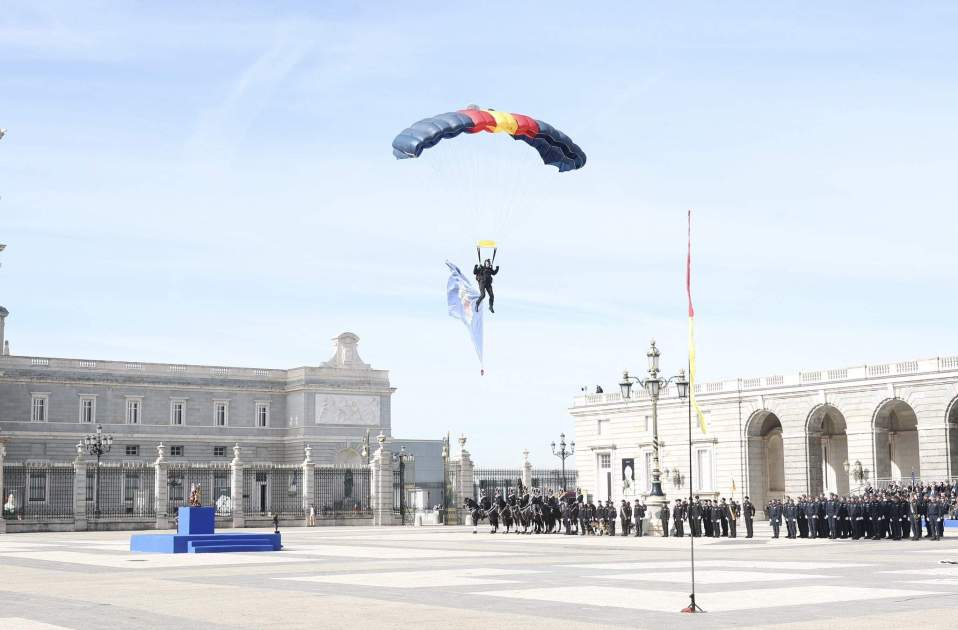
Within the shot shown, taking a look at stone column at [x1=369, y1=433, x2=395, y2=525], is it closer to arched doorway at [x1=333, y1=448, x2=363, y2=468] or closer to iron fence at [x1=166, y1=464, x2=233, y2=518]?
iron fence at [x1=166, y1=464, x2=233, y2=518]

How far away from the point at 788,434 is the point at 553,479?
46.4 ft

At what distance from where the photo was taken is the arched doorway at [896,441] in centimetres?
5981

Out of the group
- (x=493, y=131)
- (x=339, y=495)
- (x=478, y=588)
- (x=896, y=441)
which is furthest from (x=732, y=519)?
(x=896, y=441)

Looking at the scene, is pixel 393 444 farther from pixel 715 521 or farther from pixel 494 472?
pixel 715 521

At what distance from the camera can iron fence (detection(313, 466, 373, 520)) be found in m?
56.3

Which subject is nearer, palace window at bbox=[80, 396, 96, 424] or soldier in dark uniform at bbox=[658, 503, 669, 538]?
soldier in dark uniform at bbox=[658, 503, 669, 538]

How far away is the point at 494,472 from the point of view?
59.4 meters

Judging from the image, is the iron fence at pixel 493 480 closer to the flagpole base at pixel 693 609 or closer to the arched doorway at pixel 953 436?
the arched doorway at pixel 953 436

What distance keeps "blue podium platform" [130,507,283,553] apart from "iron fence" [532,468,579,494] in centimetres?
2957

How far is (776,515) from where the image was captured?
126 feet

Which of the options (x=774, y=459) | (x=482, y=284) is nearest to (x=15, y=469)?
(x=482, y=284)

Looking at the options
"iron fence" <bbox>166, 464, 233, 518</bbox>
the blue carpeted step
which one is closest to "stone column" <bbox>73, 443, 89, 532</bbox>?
"iron fence" <bbox>166, 464, 233, 518</bbox>

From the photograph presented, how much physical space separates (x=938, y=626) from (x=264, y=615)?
22.7 feet

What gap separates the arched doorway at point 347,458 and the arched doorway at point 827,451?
37915mm
